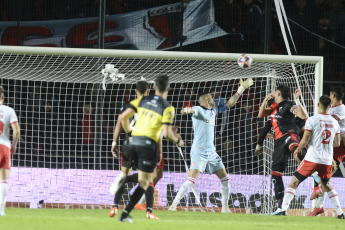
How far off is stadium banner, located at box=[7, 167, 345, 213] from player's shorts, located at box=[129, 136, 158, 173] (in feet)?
14.0

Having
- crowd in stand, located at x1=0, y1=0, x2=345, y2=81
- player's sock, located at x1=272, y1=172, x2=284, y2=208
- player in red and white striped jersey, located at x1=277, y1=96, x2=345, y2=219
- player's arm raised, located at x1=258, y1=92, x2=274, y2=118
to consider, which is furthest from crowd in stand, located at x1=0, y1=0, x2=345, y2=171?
player in red and white striped jersey, located at x1=277, y1=96, x2=345, y2=219

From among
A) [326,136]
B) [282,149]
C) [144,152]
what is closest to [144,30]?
[282,149]

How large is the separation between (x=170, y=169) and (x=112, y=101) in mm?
1724

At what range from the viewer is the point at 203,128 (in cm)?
1102

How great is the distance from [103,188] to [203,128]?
85.8 inches

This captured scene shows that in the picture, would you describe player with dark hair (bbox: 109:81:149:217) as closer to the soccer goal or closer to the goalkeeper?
the goalkeeper

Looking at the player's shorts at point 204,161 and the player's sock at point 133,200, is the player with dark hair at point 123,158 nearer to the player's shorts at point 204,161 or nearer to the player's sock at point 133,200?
the player's sock at point 133,200

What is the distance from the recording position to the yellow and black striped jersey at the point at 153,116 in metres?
7.87

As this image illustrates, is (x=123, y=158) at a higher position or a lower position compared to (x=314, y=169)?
higher

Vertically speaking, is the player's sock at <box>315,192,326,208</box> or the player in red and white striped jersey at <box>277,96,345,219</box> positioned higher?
the player in red and white striped jersey at <box>277,96,345,219</box>

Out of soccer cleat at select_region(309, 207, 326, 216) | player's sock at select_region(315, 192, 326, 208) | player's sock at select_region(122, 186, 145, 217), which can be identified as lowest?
soccer cleat at select_region(309, 207, 326, 216)

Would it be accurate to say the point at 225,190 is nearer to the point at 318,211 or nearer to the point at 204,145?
the point at 204,145

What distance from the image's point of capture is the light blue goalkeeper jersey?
10992mm

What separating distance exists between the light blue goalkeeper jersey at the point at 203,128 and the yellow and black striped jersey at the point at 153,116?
3064 millimetres
